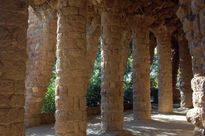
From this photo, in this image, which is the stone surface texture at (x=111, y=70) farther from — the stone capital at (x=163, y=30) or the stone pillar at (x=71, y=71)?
the stone capital at (x=163, y=30)

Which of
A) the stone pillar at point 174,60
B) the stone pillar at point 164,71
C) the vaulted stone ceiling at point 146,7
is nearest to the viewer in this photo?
the vaulted stone ceiling at point 146,7

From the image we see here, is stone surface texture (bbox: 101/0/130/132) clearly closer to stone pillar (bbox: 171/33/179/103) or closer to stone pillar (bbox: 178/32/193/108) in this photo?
stone pillar (bbox: 178/32/193/108)

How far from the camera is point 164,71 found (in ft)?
49.0

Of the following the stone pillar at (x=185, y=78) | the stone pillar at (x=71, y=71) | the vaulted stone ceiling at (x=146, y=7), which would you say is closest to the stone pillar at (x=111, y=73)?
the vaulted stone ceiling at (x=146, y=7)

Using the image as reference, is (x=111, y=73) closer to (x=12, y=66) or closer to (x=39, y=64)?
(x=39, y=64)

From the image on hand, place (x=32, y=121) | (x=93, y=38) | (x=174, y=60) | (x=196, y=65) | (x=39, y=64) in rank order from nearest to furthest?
(x=196, y=65) → (x=39, y=64) → (x=32, y=121) → (x=93, y=38) → (x=174, y=60)

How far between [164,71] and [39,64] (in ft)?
26.0

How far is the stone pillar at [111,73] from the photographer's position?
8602mm

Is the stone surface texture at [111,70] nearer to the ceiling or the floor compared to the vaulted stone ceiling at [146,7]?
nearer to the floor

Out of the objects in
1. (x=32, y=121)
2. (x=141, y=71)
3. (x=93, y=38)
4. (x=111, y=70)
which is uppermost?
(x=93, y=38)

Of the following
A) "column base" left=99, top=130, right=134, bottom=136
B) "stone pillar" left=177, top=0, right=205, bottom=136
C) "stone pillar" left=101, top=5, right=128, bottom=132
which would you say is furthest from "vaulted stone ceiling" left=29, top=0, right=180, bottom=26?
"stone pillar" left=177, top=0, right=205, bottom=136

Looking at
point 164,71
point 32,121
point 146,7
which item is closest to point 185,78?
point 164,71

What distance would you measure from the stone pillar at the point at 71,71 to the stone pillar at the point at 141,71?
5863 millimetres

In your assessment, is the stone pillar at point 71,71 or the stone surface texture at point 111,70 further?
the stone surface texture at point 111,70
